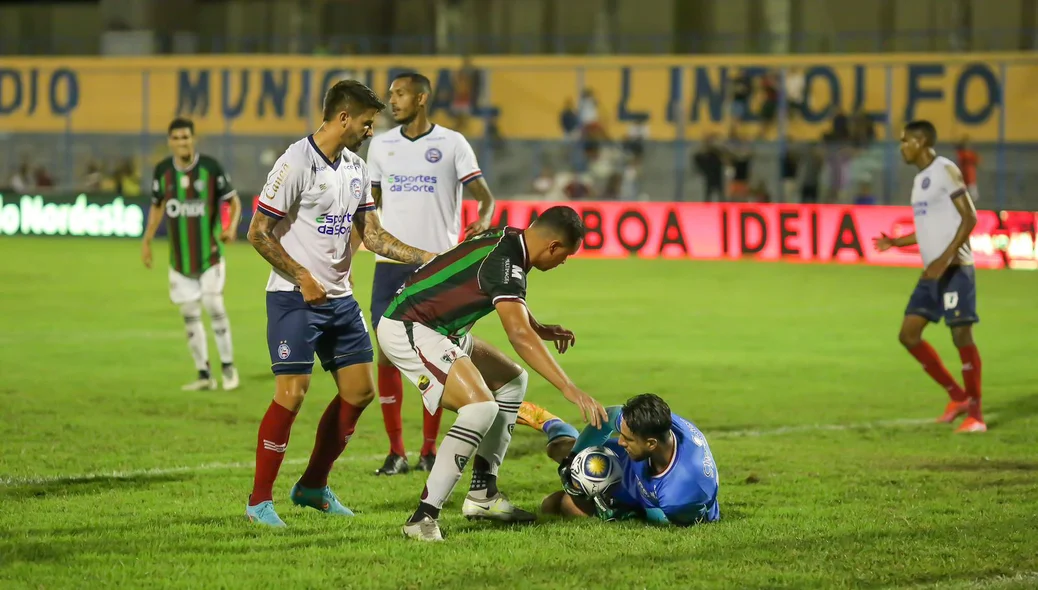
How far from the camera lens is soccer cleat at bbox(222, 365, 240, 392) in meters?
12.4

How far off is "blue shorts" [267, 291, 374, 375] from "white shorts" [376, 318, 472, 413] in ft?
0.73

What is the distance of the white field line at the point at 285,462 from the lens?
826 cm

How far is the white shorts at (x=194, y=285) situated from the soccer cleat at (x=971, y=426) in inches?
245

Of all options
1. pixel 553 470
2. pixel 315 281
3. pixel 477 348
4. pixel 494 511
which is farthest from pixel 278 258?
pixel 553 470

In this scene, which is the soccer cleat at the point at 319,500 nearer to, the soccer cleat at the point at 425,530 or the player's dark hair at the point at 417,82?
the soccer cleat at the point at 425,530

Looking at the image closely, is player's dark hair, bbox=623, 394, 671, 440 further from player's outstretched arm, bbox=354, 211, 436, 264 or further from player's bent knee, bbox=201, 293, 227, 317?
player's bent knee, bbox=201, 293, 227, 317

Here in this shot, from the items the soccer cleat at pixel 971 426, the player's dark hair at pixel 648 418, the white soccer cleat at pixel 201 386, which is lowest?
the soccer cleat at pixel 971 426

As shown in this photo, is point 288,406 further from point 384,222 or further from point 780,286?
point 780,286

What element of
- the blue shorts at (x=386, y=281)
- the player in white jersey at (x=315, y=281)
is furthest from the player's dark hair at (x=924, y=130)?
the player in white jersey at (x=315, y=281)

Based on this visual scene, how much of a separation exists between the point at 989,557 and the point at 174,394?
7.38 m

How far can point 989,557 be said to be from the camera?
6.55m

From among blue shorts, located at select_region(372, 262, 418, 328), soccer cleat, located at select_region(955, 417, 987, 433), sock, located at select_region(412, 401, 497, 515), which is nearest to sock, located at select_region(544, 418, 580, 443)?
sock, located at select_region(412, 401, 497, 515)

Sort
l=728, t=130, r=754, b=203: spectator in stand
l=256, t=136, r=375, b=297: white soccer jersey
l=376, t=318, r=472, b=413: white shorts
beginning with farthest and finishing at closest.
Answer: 1. l=728, t=130, r=754, b=203: spectator in stand
2. l=256, t=136, r=375, b=297: white soccer jersey
3. l=376, t=318, r=472, b=413: white shorts

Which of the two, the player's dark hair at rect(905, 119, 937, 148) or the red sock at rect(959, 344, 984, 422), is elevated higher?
the player's dark hair at rect(905, 119, 937, 148)
